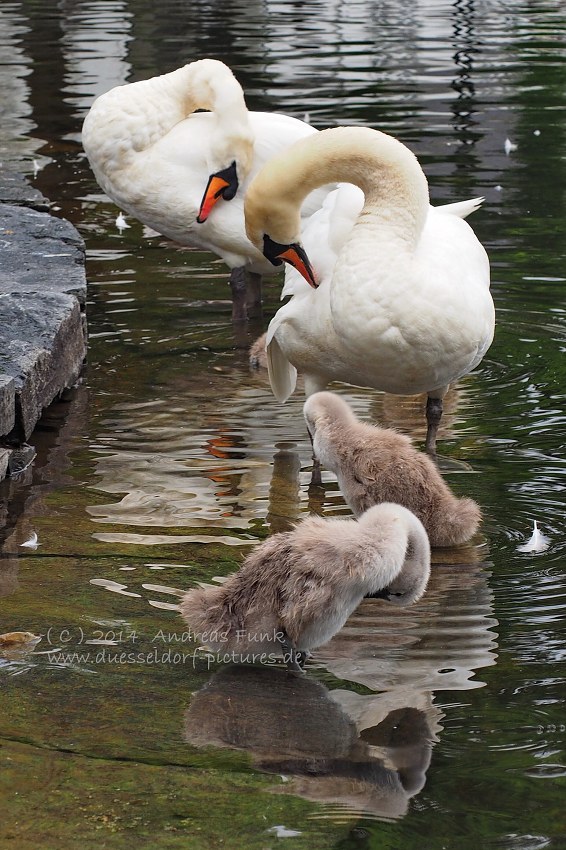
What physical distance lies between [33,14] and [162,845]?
2241cm

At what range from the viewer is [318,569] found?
3920 mm

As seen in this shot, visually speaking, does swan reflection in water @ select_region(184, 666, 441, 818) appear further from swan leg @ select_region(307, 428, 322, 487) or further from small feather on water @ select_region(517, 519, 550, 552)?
swan leg @ select_region(307, 428, 322, 487)

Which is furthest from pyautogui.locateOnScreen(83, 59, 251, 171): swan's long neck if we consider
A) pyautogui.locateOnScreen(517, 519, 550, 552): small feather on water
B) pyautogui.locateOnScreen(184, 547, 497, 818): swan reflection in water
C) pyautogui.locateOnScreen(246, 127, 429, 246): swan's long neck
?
pyautogui.locateOnScreen(184, 547, 497, 818): swan reflection in water

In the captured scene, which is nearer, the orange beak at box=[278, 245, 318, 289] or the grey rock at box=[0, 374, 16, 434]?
the grey rock at box=[0, 374, 16, 434]

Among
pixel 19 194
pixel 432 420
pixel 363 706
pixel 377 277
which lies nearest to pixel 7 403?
pixel 377 277

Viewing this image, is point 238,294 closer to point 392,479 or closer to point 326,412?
point 326,412

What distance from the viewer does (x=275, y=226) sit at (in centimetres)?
579

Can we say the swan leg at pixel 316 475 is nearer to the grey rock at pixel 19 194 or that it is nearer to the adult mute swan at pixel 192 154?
the adult mute swan at pixel 192 154

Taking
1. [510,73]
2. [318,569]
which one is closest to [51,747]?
[318,569]

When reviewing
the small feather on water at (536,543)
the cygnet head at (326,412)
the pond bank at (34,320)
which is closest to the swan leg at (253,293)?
the pond bank at (34,320)

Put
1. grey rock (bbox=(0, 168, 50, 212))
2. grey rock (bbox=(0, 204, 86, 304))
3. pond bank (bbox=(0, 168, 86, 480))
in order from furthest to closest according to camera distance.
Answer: grey rock (bbox=(0, 168, 50, 212)) < grey rock (bbox=(0, 204, 86, 304)) < pond bank (bbox=(0, 168, 86, 480))

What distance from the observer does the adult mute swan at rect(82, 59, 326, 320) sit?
26.6ft

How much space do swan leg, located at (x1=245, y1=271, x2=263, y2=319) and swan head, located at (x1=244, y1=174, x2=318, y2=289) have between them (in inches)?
105

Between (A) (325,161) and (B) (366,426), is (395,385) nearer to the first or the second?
(B) (366,426)
